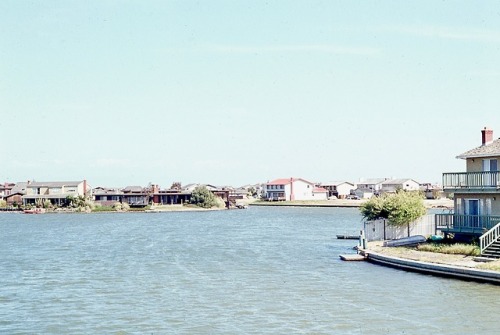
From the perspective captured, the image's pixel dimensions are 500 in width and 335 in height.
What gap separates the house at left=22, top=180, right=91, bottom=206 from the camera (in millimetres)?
179875

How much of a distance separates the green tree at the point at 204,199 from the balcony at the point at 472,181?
136155 mm

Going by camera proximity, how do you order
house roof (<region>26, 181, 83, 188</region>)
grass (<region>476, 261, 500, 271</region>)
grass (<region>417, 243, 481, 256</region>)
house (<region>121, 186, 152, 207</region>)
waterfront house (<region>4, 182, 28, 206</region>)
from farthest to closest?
waterfront house (<region>4, 182, 28, 206</region>) < house roof (<region>26, 181, 83, 188</region>) < house (<region>121, 186, 152, 207</region>) < grass (<region>417, 243, 481, 256</region>) < grass (<region>476, 261, 500, 271</region>)

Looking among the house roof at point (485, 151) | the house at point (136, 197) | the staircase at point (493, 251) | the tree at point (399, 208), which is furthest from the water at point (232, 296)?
the house at point (136, 197)

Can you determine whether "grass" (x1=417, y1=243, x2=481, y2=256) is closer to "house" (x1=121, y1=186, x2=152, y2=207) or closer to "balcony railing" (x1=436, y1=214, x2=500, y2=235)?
"balcony railing" (x1=436, y1=214, x2=500, y2=235)

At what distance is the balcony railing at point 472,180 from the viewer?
43.7 m

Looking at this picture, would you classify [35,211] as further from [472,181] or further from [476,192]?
[476,192]

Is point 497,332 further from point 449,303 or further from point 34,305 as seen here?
point 34,305

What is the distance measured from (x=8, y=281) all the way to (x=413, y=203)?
2777cm

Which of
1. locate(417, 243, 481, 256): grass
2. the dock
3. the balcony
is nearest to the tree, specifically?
the balcony

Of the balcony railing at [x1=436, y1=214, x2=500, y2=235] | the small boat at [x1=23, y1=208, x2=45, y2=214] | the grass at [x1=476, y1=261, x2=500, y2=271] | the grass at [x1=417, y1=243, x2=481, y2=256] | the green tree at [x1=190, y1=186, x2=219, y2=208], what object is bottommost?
the grass at [x1=476, y1=261, x2=500, y2=271]

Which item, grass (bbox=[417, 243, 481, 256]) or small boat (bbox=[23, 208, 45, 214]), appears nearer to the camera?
grass (bbox=[417, 243, 481, 256])

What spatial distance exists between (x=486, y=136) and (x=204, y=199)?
5377 inches

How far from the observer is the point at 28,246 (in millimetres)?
68062

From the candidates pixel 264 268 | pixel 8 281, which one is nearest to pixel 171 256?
pixel 264 268
